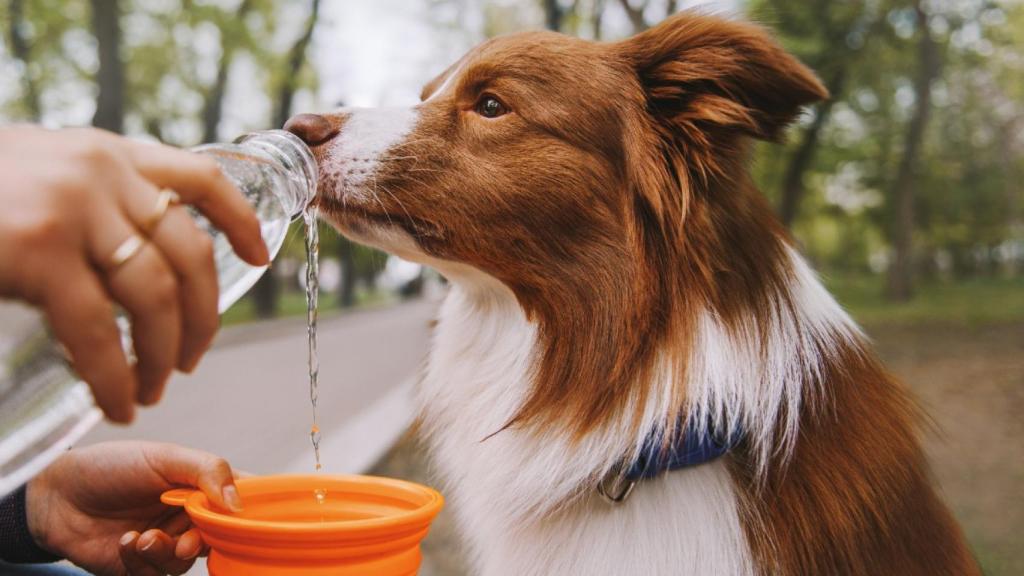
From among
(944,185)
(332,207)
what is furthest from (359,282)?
(332,207)

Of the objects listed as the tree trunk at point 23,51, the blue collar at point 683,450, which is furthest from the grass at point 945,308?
the tree trunk at point 23,51

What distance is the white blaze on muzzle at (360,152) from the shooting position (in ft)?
8.04

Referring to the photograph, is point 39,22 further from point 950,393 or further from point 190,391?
Result: point 950,393

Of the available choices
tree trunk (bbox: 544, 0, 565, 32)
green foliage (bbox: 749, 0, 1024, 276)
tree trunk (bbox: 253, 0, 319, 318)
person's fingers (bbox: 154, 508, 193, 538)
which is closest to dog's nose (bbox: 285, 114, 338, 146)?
person's fingers (bbox: 154, 508, 193, 538)

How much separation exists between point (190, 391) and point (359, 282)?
204ft

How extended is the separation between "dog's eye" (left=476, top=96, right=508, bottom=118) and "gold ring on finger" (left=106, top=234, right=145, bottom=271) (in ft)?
5.84

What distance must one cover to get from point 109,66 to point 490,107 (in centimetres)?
1515

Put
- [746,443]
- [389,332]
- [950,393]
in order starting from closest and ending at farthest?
[746,443], [950,393], [389,332]

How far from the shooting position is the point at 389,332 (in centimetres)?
2386

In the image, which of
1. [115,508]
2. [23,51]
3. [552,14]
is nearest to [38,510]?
[115,508]

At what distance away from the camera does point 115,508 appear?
199 cm

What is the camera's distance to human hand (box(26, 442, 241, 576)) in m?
1.81

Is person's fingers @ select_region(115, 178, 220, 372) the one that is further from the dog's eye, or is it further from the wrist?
the dog's eye

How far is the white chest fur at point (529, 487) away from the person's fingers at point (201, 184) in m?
1.34
